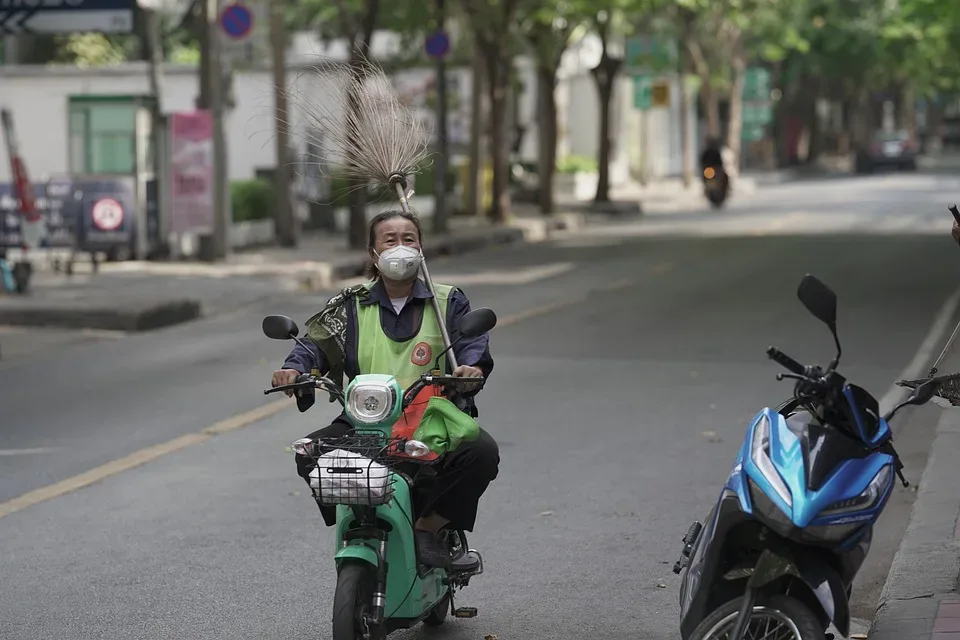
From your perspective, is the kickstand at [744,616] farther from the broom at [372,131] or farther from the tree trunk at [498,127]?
the tree trunk at [498,127]

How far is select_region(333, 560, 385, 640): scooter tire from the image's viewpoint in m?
5.32

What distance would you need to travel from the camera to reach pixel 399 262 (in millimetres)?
5871

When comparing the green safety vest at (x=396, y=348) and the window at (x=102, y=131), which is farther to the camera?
the window at (x=102, y=131)

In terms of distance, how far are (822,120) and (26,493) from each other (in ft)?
259

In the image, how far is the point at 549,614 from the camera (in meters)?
6.67

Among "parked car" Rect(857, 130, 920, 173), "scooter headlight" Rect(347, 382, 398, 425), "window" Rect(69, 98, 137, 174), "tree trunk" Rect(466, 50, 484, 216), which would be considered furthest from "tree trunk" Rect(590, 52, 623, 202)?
"scooter headlight" Rect(347, 382, 398, 425)

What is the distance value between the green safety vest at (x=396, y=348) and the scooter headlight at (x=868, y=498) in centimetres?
165

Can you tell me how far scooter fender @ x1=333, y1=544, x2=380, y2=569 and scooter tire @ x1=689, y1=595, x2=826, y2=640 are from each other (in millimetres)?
1039

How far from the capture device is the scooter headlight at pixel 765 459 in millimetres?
4734

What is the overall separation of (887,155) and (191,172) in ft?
168

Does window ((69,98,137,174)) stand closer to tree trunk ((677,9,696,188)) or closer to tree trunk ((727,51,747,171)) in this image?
tree trunk ((677,9,696,188))

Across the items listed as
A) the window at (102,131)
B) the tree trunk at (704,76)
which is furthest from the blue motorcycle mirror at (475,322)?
the tree trunk at (704,76)

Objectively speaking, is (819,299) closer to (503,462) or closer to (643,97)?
(503,462)

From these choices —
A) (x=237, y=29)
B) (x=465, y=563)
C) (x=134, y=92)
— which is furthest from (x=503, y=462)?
(x=134, y=92)
